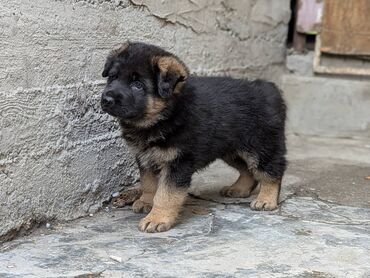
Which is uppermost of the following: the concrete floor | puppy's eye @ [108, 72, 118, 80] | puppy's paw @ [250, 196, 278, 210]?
puppy's eye @ [108, 72, 118, 80]

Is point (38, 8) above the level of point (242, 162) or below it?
above

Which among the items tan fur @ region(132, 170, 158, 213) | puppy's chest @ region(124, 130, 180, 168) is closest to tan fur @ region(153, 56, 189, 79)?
puppy's chest @ region(124, 130, 180, 168)

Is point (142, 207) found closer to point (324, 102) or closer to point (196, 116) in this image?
point (196, 116)

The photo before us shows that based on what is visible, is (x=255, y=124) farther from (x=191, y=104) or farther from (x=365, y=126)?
(x=365, y=126)

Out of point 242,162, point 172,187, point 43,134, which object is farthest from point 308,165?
point 43,134

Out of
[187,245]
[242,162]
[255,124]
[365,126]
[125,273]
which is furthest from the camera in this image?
[365,126]

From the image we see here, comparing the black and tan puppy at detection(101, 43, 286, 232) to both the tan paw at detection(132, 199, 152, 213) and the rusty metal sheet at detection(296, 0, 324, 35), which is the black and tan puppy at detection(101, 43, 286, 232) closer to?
the tan paw at detection(132, 199, 152, 213)
